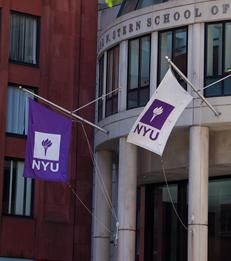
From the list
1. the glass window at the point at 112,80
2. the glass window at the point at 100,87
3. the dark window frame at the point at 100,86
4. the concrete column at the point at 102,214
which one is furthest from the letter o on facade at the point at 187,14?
the concrete column at the point at 102,214

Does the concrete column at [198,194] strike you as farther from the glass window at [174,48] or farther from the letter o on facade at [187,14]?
the letter o on facade at [187,14]

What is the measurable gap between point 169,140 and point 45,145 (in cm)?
591

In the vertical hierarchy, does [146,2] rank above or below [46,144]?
above

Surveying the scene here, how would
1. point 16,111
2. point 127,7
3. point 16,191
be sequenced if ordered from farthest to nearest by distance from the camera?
1. point 16,111
2. point 16,191
3. point 127,7

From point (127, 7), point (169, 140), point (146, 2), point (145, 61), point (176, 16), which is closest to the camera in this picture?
point (176, 16)

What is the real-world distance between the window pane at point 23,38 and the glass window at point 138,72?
6506 mm

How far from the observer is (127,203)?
112 feet

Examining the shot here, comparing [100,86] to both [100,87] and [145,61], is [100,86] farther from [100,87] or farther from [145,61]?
[145,61]

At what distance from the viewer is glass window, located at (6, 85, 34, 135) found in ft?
129

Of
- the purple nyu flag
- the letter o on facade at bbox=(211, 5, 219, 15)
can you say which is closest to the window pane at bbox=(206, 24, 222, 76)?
the letter o on facade at bbox=(211, 5, 219, 15)

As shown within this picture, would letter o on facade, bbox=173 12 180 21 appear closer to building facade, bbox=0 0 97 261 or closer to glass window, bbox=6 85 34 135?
building facade, bbox=0 0 97 261

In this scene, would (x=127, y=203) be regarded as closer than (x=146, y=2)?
Yes

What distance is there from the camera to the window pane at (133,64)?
35.0 m

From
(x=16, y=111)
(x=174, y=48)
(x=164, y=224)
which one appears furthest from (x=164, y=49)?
(x=16, y=111)
